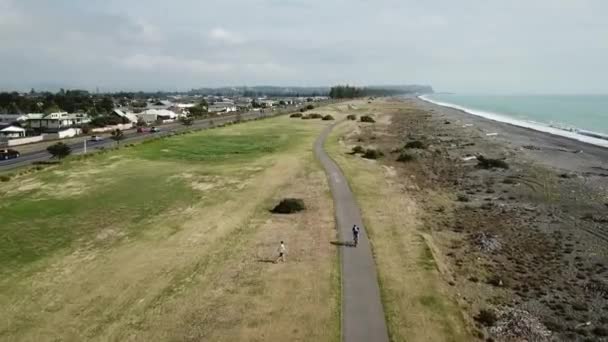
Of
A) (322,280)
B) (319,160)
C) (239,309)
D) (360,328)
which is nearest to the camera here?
(360,328)

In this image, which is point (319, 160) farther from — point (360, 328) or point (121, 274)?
point (360, 328)

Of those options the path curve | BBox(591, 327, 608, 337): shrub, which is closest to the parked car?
the path curve

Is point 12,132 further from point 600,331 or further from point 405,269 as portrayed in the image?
point 600,331

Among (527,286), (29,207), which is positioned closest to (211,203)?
(29,207)

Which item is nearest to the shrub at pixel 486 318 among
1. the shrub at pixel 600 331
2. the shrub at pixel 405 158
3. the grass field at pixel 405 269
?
the grass field at pixel 405 269

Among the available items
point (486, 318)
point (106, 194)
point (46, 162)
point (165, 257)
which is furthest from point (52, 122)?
point (486, 318)

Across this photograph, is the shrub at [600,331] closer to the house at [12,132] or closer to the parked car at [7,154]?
the parked car at [7,154]

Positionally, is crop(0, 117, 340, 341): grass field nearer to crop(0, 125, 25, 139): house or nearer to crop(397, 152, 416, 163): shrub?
crop(397, 152, 416, 163): shrub
